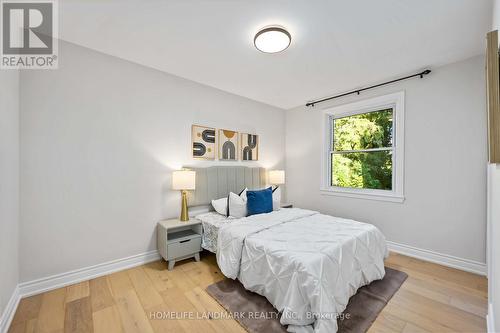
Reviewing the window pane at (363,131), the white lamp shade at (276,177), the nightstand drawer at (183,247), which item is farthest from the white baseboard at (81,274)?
the window pane at (363,131)

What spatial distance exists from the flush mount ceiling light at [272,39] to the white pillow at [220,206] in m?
2.05

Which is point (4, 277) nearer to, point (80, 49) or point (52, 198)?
point (52, 198)

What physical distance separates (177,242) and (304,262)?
5.35 feet

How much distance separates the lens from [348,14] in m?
1.75

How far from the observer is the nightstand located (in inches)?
96.3

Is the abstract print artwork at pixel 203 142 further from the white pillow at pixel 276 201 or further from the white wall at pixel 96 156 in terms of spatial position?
the white pillow at pixel 276 201

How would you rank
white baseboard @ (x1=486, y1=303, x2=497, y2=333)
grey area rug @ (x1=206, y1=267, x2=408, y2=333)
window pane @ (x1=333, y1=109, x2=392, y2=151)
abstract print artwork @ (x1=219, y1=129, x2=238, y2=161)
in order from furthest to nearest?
abstract print artwork @ (x1=219, y1=129, x2=238, y2=161) < window pane @ (x1=333, y1=109, x2=392, y2=151) < grey area rug @ (x1=206, y1=267, x2=408, y2=333) < white baseboard @ (x1=486, y1=303, x2=497, y2=333)

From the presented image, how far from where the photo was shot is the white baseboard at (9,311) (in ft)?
4.95

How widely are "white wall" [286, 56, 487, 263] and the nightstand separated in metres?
2.59

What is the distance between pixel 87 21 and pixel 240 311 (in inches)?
116

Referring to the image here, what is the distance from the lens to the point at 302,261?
61.1 inches

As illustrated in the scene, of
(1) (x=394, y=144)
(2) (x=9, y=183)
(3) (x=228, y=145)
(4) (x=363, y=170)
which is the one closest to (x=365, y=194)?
(4) (x=363, y=170)

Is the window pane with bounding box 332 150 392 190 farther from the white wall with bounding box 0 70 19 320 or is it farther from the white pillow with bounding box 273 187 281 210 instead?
the white wall with bounding box 0 70 19 320

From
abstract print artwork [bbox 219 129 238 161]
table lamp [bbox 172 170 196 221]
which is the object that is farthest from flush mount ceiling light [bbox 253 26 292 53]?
table lamp [bbox 172 170 196 221]
